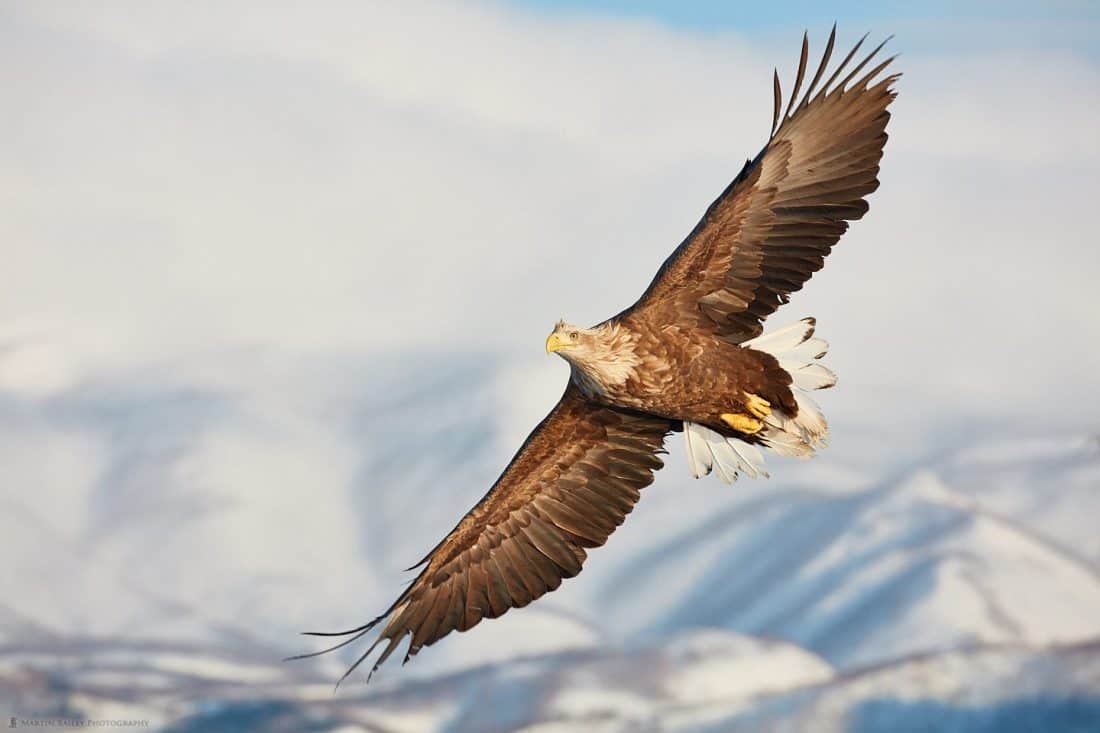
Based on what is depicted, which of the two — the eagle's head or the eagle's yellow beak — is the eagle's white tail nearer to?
the eagle's head

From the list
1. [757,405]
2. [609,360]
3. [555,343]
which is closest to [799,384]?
[757,405]

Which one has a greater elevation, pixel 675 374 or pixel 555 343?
pixel 555 343

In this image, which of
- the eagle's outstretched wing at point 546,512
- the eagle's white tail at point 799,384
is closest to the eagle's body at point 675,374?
the eagle's white tail at point 799,384

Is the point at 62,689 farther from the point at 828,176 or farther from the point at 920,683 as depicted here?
the point at 828,176

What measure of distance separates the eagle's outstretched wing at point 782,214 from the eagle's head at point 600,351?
17 centimetres

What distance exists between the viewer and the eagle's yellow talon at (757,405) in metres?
10.8

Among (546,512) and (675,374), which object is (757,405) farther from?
(546,512)

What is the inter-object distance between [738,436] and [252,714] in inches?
2238

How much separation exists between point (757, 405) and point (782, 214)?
1165mm

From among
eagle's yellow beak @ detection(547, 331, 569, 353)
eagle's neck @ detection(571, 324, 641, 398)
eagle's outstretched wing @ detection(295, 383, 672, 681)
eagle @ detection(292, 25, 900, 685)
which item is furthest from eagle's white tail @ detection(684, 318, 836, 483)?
eagle's yellow beak @ detection(547, 331, 569, 353)

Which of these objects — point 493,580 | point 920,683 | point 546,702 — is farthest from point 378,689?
point 493,580

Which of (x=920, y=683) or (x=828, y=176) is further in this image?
(x=920, y=683)

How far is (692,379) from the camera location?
10.5 meters

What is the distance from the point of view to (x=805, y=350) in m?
11.1
